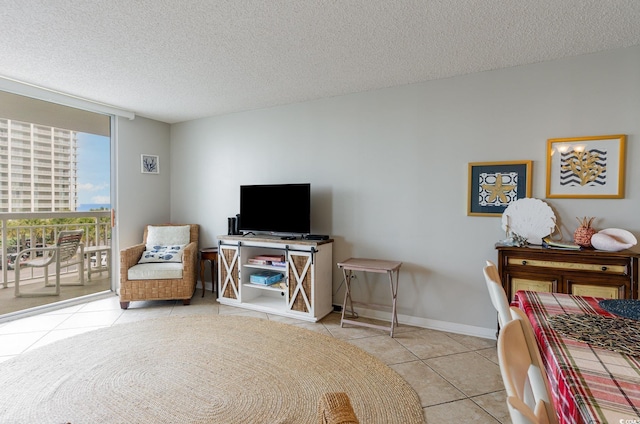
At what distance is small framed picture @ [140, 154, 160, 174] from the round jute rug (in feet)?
7.91

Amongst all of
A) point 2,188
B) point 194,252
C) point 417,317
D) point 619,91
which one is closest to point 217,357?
point 194,252

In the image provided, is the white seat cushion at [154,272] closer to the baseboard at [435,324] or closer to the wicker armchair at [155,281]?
the wicker armchair at [155,281]

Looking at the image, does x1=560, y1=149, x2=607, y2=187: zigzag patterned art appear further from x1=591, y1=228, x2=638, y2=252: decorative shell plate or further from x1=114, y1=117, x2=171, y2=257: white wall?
x1=114, y1=117, x2=171, y2=257: white wall

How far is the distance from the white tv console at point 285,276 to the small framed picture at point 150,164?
5.84ft

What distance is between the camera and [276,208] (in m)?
3.68

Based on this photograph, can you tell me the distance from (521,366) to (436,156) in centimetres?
255

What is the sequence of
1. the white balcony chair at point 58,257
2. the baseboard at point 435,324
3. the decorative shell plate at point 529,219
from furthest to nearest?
1. the white balcony chair at point 58,257
2. the baseboard at point 435,324
3. the decorative shell plate at point 529,219

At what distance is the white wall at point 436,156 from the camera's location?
2.55 m

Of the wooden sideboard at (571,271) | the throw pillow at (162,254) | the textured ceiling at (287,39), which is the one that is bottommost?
the throw pillow at (162,254)

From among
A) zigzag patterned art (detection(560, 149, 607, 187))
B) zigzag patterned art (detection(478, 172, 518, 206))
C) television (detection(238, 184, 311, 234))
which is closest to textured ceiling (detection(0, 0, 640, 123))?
zigzag patterned art (detection(560, 149, 607, 187))

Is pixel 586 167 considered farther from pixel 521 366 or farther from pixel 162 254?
pixel 162 254

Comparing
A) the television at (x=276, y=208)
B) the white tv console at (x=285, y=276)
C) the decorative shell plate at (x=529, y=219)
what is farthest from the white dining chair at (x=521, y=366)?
Answer: the television at (x=276, y=208)

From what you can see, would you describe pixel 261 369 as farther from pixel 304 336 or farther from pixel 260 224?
pixel 260 224

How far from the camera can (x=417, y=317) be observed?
3211 millimetres
